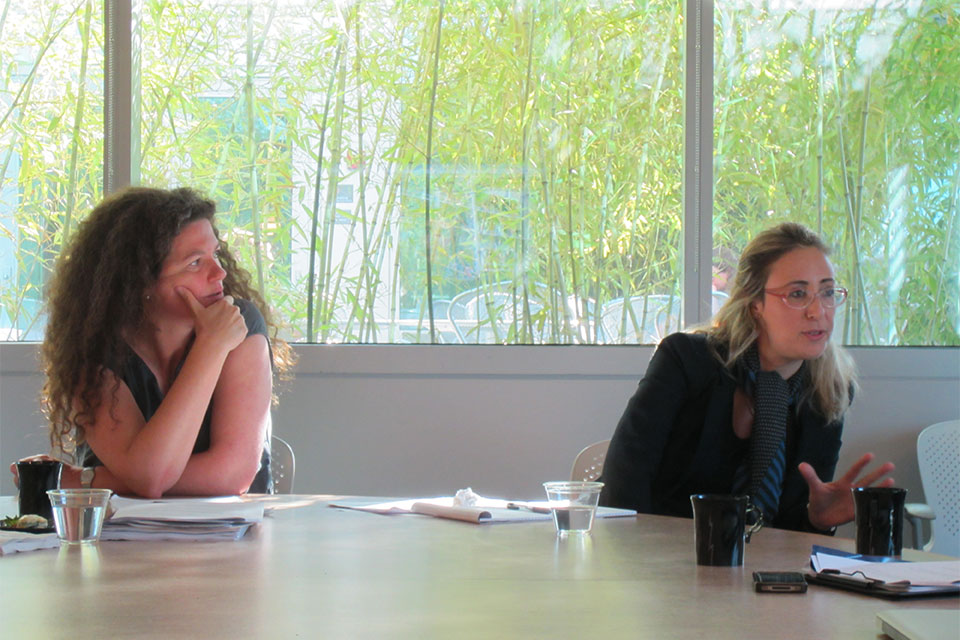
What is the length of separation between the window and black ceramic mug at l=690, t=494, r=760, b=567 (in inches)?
83.7

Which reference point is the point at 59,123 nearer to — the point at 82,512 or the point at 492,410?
the point at 492,410

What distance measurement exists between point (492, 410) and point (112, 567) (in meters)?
2.05

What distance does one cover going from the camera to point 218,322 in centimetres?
238

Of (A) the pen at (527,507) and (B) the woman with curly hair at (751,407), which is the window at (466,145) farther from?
(A) the pen at (527,507)

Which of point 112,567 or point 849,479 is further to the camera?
point 849,479

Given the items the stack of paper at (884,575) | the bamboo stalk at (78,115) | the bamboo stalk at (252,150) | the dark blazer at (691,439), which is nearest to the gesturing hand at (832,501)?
the dark blazer at (691,439)

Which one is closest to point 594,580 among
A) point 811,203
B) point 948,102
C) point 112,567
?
point 112,567

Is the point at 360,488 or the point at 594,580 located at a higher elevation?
the point at 594,580

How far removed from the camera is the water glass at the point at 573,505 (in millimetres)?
1711

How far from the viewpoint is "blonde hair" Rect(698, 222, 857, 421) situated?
2.69 metres

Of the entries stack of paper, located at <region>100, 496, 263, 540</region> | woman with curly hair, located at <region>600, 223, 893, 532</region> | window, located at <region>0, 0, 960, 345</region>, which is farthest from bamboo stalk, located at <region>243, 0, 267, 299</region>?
stack of paper, located at <region>100, 496, 263, 540</region>

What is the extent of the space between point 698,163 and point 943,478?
1.25 m

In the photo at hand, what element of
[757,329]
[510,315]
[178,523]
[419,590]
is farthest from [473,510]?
[510,315]

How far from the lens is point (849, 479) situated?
233cm
